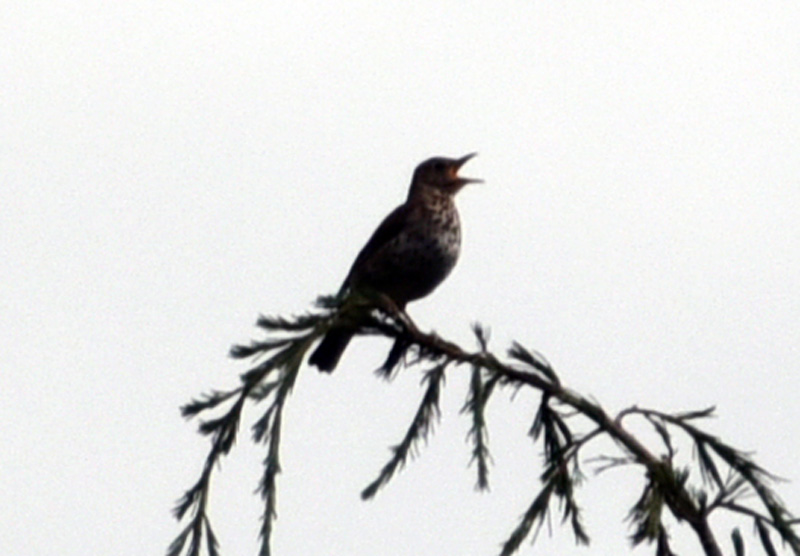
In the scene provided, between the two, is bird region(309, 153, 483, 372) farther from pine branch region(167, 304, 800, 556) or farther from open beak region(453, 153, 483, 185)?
pine branch region(167, 304, 800, 556)

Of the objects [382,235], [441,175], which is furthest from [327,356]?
[441,175]

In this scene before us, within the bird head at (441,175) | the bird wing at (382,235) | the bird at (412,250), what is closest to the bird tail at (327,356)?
the bird at (412,250)

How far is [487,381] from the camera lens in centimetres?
467

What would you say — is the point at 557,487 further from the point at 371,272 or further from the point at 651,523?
the point at 371,272

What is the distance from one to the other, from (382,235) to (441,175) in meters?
0.87

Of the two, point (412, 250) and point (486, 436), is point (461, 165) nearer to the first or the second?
point (412, 250)

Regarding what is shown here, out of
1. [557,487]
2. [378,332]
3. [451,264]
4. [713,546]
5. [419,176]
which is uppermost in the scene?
[419,176]

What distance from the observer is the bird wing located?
936 cm

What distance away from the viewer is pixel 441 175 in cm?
1022

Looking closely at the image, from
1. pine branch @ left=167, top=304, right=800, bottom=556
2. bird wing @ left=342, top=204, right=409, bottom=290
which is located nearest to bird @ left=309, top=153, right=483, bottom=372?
bird wing @ left=342, top=204, right=409, bottom=290

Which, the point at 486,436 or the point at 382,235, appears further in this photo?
the point at 382,235

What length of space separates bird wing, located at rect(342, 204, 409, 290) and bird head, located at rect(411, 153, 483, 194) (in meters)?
0.41

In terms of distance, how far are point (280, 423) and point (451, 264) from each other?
4558mm

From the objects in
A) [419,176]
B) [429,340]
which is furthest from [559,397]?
[419,176]
